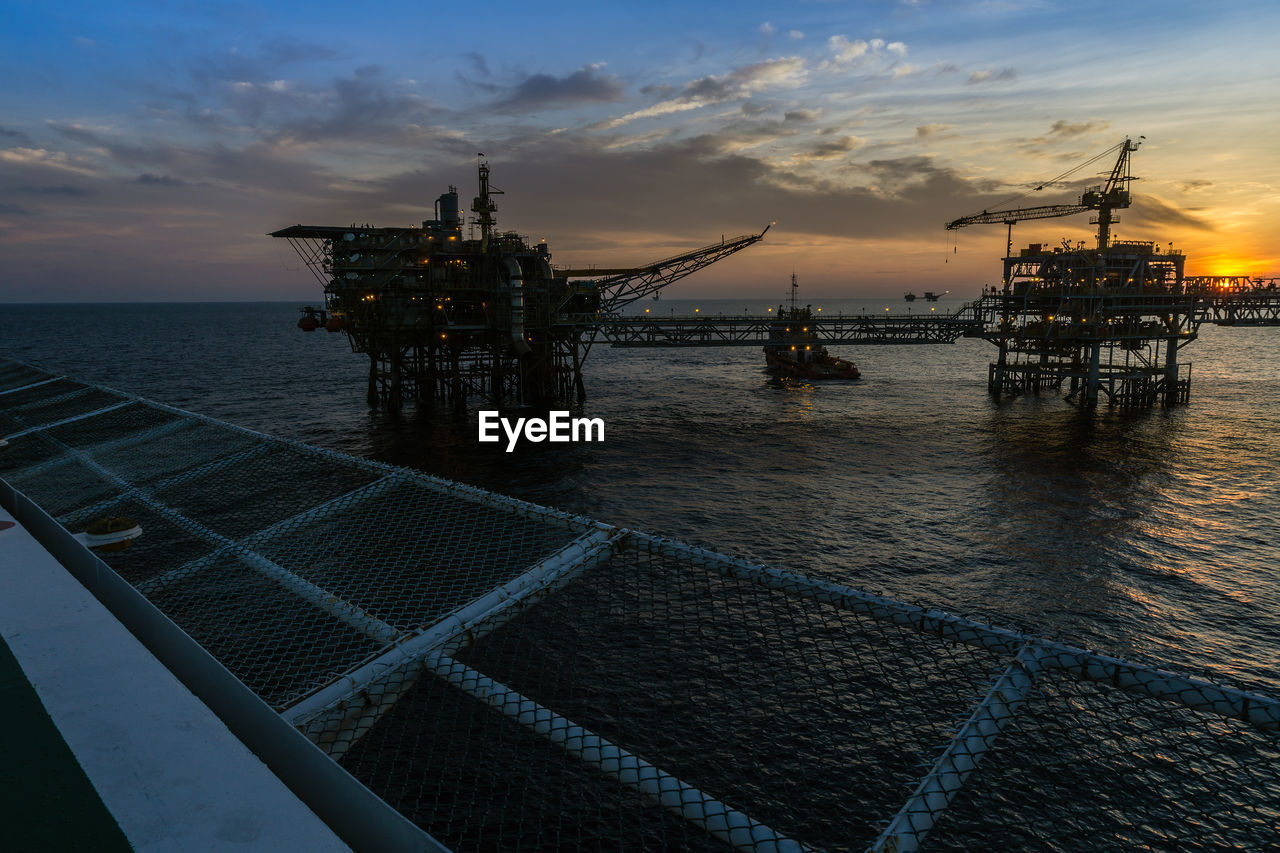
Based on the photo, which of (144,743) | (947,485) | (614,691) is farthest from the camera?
(947,485)

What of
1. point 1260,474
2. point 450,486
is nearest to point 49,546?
point 450,486

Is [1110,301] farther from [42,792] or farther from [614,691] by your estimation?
[42,792]

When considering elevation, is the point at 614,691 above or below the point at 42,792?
below

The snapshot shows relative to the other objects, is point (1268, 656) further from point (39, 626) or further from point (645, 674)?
point (39, 626)

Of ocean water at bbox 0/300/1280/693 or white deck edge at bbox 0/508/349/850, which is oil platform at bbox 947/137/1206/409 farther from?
white deck edge at bbox 0/508/349/850

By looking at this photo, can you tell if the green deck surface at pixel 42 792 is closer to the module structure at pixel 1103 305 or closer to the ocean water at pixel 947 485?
the ocean water at pixel 947 485

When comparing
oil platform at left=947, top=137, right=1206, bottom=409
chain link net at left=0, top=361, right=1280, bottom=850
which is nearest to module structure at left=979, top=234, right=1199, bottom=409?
oil platform at left=947, top=137, right=1206, bottom=409

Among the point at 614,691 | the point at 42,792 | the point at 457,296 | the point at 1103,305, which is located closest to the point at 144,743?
the point at 42,792
